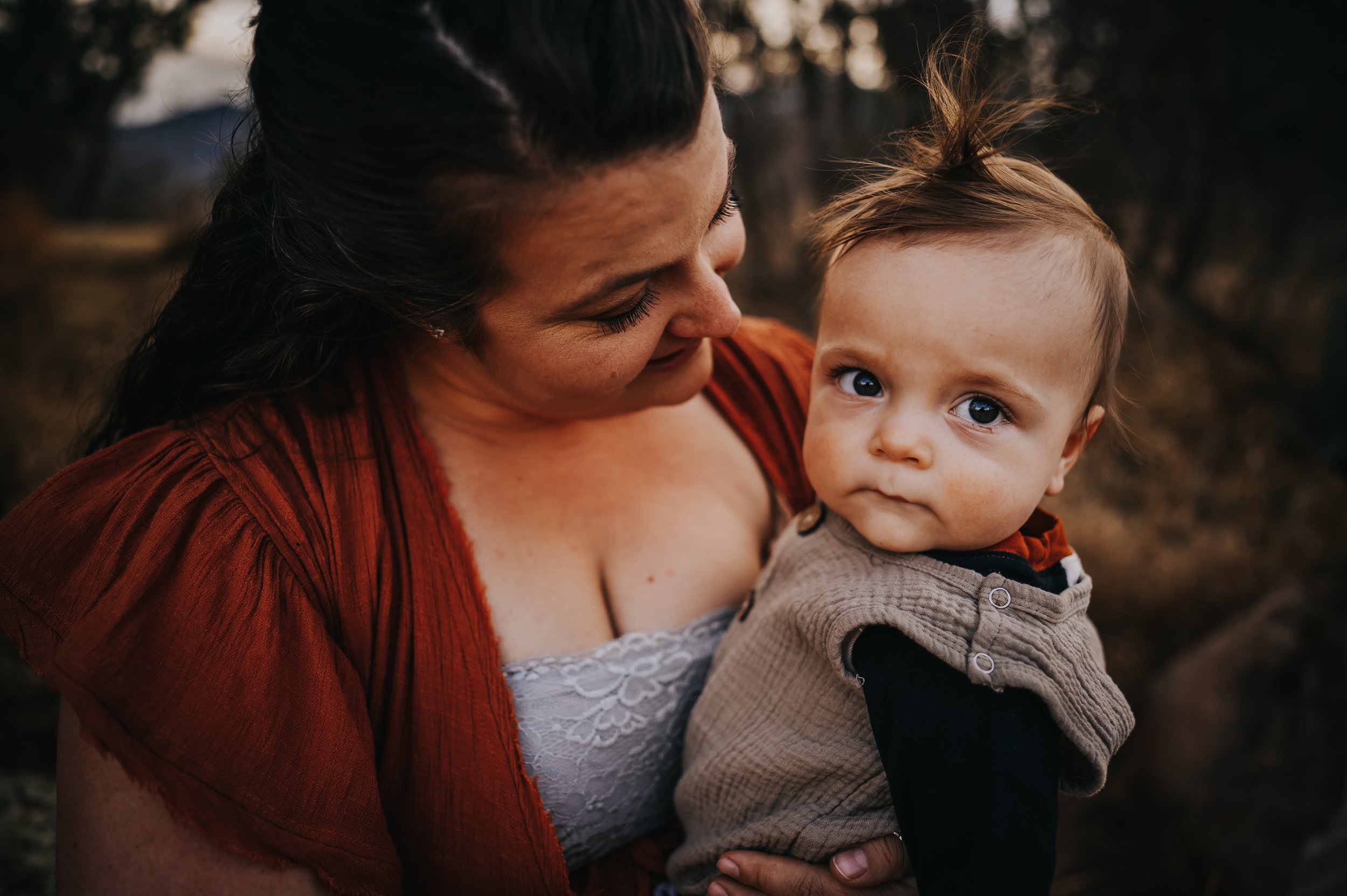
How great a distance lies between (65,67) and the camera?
3.67 metres

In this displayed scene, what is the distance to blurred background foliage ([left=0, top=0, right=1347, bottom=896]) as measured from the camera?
255cm

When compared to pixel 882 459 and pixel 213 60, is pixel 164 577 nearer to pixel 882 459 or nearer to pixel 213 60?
pixel 882 459

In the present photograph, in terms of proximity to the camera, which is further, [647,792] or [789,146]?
[789,146]

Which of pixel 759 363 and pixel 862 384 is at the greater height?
pixel 862 384

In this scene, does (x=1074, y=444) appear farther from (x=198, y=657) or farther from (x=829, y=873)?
(x=198, y=657)

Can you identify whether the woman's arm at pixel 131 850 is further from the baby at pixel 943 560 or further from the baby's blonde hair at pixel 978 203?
the baby's blonde hair at pixel 978 203

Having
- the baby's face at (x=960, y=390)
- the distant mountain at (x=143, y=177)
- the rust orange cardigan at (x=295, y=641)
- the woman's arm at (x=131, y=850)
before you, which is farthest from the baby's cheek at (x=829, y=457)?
the distant mountain at (x=143, y=177)

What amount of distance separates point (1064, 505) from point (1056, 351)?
3.16 m

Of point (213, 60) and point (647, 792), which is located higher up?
point (213, 60)

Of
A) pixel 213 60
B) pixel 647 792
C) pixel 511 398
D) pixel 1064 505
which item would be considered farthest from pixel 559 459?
pixel 1064 505

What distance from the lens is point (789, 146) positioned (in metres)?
6.09

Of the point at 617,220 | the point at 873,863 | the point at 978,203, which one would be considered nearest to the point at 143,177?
the point at 617,220

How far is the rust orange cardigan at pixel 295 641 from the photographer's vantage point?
1.10 meters

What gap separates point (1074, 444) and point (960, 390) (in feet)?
1.01
